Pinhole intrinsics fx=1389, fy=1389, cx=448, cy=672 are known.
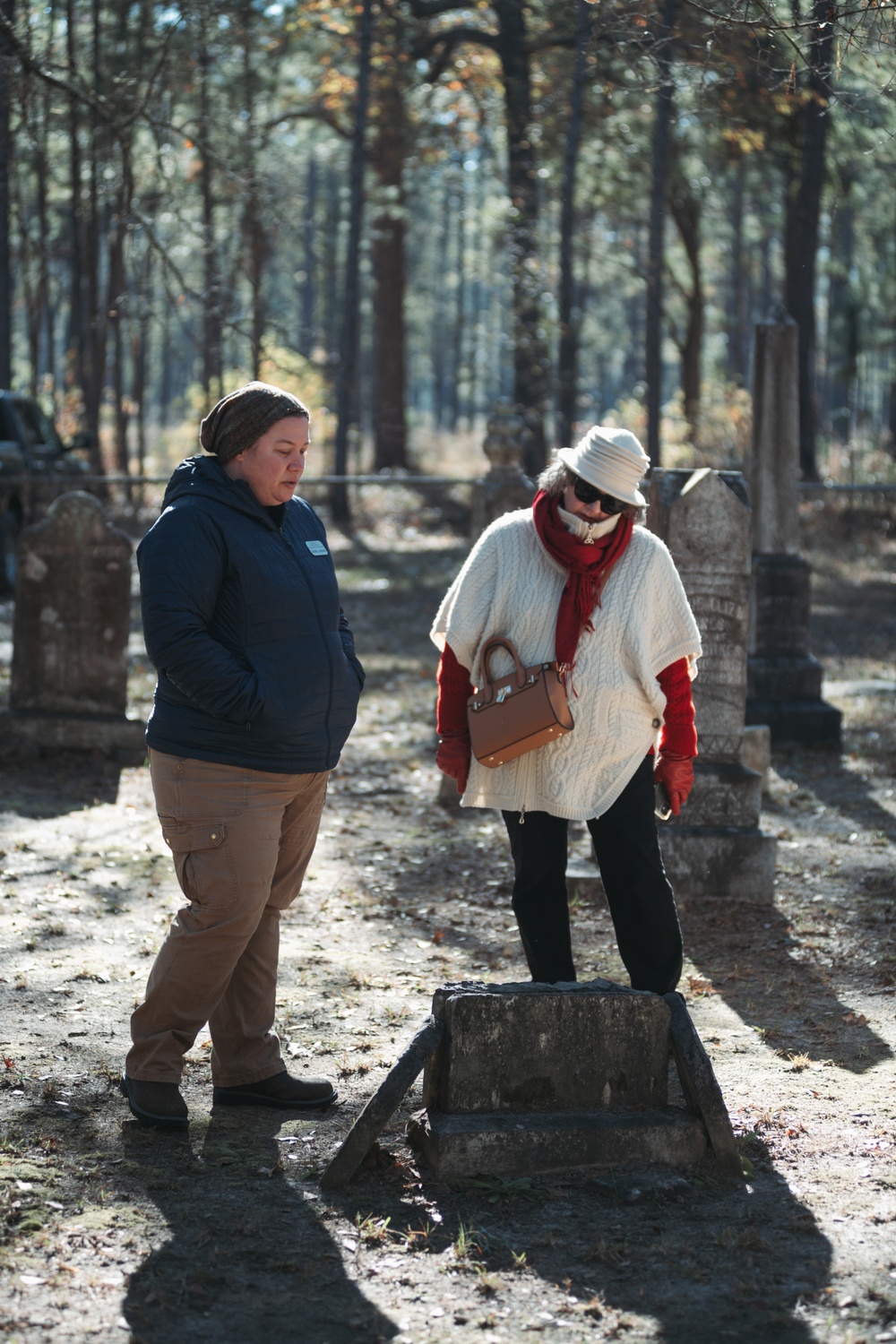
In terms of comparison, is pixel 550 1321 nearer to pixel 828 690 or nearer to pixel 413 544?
pixel 828 690

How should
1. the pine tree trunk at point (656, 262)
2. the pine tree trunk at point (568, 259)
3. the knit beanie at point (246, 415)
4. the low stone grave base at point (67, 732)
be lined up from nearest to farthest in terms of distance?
the knit beanie at point (246, 415)
the low stone grave base at point (67, 732)
the pine tree trunk at point (656, 262)
the pine tree trunk at point (568, 259)

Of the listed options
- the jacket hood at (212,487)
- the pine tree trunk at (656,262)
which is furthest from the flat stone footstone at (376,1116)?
the pine tree trunk at (656,262)

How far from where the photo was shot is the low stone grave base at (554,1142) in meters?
3.66

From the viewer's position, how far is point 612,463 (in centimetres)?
384

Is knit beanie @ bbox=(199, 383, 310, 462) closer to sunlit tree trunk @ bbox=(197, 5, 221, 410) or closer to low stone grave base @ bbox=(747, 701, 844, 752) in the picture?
sunlit tree trunk @ bbox=(197, 5, 221, 410)

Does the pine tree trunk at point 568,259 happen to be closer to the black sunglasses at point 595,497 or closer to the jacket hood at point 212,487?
the black sunglasses at point 595,497

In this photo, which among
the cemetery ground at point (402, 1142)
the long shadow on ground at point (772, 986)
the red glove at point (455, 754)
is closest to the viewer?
the cemetery ground at point (402, 1142)

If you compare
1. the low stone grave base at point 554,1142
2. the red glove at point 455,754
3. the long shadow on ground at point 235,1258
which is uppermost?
the red glove at point 455,754

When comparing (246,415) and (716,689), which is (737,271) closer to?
(716,689)

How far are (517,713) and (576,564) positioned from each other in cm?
45

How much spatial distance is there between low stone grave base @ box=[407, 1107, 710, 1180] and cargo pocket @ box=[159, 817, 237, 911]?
83cm

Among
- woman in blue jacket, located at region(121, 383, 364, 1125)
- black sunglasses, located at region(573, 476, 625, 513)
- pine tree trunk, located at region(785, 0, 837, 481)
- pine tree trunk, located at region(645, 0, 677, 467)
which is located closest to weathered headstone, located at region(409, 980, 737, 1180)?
woman in blue jacket, located at region(121, 383, 364, 1125)

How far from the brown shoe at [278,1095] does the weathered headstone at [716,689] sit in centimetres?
268

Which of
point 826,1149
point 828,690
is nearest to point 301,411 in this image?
point 826,1149
